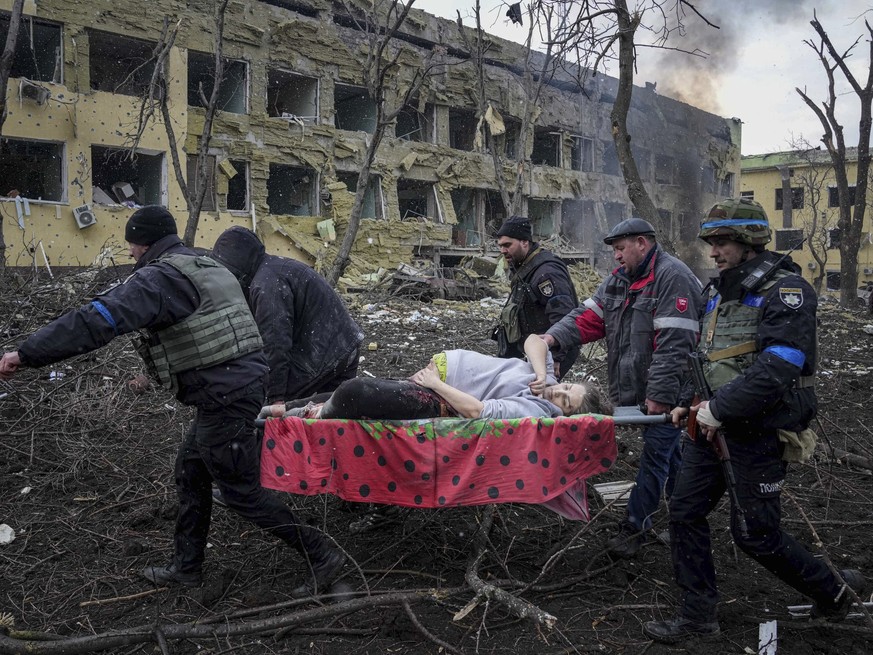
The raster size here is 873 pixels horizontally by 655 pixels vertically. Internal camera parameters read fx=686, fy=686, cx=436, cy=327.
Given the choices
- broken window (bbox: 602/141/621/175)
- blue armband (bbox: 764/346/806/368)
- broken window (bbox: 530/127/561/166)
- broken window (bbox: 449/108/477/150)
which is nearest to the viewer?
blue armband (bbox: 764/346/806/368)

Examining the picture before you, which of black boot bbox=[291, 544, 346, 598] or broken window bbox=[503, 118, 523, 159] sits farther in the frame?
broken window bbox=[503, 118, 523, 159]

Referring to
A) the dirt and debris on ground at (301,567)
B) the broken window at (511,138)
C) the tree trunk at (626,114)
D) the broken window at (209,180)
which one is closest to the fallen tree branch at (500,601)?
the dirt and debris on ground at (301,567)

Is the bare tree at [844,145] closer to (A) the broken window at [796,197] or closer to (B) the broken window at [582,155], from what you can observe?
(B) the broken window at [582,155]

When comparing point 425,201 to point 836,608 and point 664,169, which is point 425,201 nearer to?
point 664,169

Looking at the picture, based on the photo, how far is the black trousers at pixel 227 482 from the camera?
318 cm

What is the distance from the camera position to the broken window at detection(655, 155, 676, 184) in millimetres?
31483

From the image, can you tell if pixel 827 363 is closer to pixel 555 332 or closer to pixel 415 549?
pixel 555 332

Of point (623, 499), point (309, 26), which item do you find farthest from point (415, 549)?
point (309, 26)

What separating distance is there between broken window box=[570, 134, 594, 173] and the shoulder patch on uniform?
86.6 feet

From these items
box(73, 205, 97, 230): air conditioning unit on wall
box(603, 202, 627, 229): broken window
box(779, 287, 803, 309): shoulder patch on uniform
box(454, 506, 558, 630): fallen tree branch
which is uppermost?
box(603, 202, 627, 229): broken window

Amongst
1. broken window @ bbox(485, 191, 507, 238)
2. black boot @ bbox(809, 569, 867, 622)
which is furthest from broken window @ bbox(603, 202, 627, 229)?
black boot @ bbox(809, 569, 867, 622)

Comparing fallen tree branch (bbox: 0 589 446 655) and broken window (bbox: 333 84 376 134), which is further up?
broken window (bbox: 333 84 376 134)

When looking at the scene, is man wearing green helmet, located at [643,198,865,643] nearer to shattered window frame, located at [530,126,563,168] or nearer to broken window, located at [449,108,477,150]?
broken window, located at [449,108,477,150]

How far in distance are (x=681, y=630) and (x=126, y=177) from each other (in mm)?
Result: 18380
